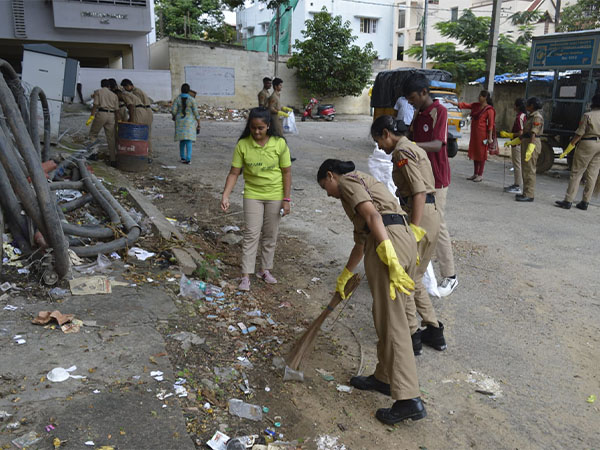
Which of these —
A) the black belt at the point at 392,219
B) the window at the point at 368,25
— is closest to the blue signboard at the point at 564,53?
the black belt at the point at 392,219

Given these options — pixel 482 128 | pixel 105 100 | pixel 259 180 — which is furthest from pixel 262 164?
pixel 105 100

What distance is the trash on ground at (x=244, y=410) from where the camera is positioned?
281cm

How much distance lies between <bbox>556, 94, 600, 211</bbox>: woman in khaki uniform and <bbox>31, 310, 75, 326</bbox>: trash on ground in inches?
295

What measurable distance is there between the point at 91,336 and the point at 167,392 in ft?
2.62

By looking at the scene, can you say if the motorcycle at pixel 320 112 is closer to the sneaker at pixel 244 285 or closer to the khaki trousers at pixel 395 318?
the sneaker at pixel 244 285

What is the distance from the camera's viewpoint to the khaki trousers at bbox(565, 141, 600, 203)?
25.5 ft

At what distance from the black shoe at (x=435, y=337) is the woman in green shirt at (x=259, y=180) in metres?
1.63

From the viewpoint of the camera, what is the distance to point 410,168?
11.4 ft

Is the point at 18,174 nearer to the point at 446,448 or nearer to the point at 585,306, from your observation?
the point at 446,448

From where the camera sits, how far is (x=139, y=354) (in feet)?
10.3

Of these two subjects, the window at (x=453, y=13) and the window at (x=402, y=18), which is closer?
the window at (x=453, y=13)

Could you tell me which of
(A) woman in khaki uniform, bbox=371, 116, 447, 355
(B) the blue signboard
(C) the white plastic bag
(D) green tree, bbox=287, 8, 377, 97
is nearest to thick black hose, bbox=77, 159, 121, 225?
(A) woman in khaki uniform, bbox=371, 116, 447, 355

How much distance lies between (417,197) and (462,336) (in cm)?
130

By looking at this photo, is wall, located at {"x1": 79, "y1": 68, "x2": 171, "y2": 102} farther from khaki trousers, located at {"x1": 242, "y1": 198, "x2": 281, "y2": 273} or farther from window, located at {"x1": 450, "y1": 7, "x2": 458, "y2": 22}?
window, located at {"x1": 450, "y1": 7, "x2": 458, "y2": 22}
